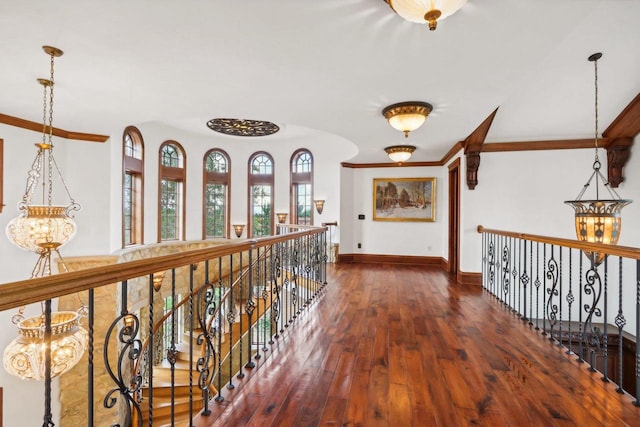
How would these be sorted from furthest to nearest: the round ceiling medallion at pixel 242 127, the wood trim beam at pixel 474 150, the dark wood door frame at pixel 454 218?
1. the round ceiling medallion at pixel 242 127
2. the dark wood door frame at pixel 454 218
3. the wood trim beam at pixel 474 150

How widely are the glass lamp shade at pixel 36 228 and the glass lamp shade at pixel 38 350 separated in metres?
0.77

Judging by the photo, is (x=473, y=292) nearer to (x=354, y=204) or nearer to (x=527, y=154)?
(x=527, y=154)

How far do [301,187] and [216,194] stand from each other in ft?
8.10

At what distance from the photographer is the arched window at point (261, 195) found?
8.99 metres

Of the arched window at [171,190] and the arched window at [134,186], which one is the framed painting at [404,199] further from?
the arched window at [134,186]

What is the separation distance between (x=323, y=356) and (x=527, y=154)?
204 inches

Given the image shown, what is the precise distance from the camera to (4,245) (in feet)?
13.7

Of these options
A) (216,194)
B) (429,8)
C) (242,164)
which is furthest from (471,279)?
(216,194)

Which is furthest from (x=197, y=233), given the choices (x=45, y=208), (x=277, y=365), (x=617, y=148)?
(x=617, y=148)

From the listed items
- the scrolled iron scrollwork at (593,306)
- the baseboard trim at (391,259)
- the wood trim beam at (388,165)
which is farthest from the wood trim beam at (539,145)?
the scrolled iron scrollwork at (593,306)

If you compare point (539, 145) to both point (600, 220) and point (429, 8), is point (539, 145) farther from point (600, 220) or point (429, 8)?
point (429, 8)

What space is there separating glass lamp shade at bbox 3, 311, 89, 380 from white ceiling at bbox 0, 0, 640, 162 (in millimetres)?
2385

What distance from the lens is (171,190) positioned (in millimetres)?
8000

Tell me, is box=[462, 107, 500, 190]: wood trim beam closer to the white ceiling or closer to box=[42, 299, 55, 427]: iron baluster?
the white ceiling
